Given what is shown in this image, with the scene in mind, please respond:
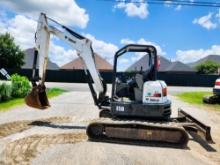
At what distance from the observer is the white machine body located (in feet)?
29.6

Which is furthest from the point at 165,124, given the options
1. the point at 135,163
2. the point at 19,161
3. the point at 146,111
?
the point at 19,161

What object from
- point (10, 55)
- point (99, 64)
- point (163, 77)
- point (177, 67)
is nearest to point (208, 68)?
point (177, 67)

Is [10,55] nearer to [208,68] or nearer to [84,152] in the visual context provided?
[208,68]

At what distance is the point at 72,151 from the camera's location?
723cm

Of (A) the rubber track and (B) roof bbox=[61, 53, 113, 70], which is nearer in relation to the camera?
(A) the rubber track

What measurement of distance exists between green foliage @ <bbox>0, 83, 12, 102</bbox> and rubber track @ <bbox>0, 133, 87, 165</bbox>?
9112 mm

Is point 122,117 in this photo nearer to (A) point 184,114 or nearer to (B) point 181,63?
(A) point 184,114

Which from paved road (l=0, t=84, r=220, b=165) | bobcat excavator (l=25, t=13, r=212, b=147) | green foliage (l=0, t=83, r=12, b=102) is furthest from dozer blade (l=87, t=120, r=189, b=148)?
green foliage (l=0, t=83, r=12, b=102)

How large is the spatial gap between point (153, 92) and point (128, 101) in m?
0.79

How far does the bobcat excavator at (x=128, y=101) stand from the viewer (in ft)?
27.6

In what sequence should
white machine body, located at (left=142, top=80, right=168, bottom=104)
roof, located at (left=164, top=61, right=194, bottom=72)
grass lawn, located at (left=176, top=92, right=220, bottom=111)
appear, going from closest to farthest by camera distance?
white machine body, located at (left=142, top=80, right=168, bottom=104) → grass lawn, located at (left=176, top=92, right=220, bottom=111) → roof, located at (left=164, top=61, right=194, bottom=72)

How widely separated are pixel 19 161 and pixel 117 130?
2767 mm

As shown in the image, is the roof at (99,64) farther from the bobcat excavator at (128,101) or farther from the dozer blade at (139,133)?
the dozer blade at (139,133)

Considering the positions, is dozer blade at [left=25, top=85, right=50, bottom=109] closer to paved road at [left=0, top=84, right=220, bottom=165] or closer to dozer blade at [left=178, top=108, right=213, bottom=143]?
paved road at [left=0, top=84, right=220, bottom=165]
